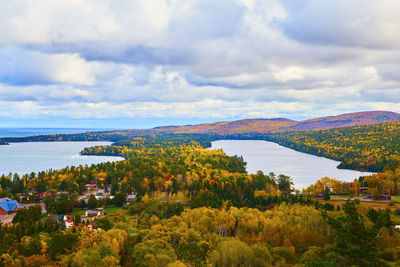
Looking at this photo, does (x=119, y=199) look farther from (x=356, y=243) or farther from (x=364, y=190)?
(x=364, y=190)

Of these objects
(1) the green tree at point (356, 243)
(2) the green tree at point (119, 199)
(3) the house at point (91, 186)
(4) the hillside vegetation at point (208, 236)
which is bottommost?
(3) the house at point (91, 186)

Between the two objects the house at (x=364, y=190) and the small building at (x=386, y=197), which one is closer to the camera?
the small building at (x=386, y=197)

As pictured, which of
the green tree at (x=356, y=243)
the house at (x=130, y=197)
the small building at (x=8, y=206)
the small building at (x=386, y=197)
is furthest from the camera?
the small building at (x=386, y=197)

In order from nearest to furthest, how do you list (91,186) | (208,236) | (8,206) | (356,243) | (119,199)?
(356,243) < (208,236) < (8,206) < (119,199) < (91,186)

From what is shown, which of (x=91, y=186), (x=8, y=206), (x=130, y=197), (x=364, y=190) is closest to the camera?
(x=8, y=206)

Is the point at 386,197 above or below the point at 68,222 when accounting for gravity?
below

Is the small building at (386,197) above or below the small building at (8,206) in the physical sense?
below

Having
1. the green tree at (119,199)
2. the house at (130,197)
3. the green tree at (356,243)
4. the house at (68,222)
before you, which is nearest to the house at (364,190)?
the house at (130,197)

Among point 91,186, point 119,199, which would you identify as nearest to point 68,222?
point 119,199

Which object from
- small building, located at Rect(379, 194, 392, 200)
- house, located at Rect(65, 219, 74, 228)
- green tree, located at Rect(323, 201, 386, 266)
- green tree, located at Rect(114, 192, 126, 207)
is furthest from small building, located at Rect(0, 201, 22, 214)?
small building, located at Rect(379, 194, 392, 200)

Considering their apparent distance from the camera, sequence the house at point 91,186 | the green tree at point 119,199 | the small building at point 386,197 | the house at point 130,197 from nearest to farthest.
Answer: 1. the green tree at point 119,199
2. the house at point 130,197
3. the small building at point 386,197
4. the house at point 91,186

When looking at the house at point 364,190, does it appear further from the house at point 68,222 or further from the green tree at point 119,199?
the house at point 68,222
